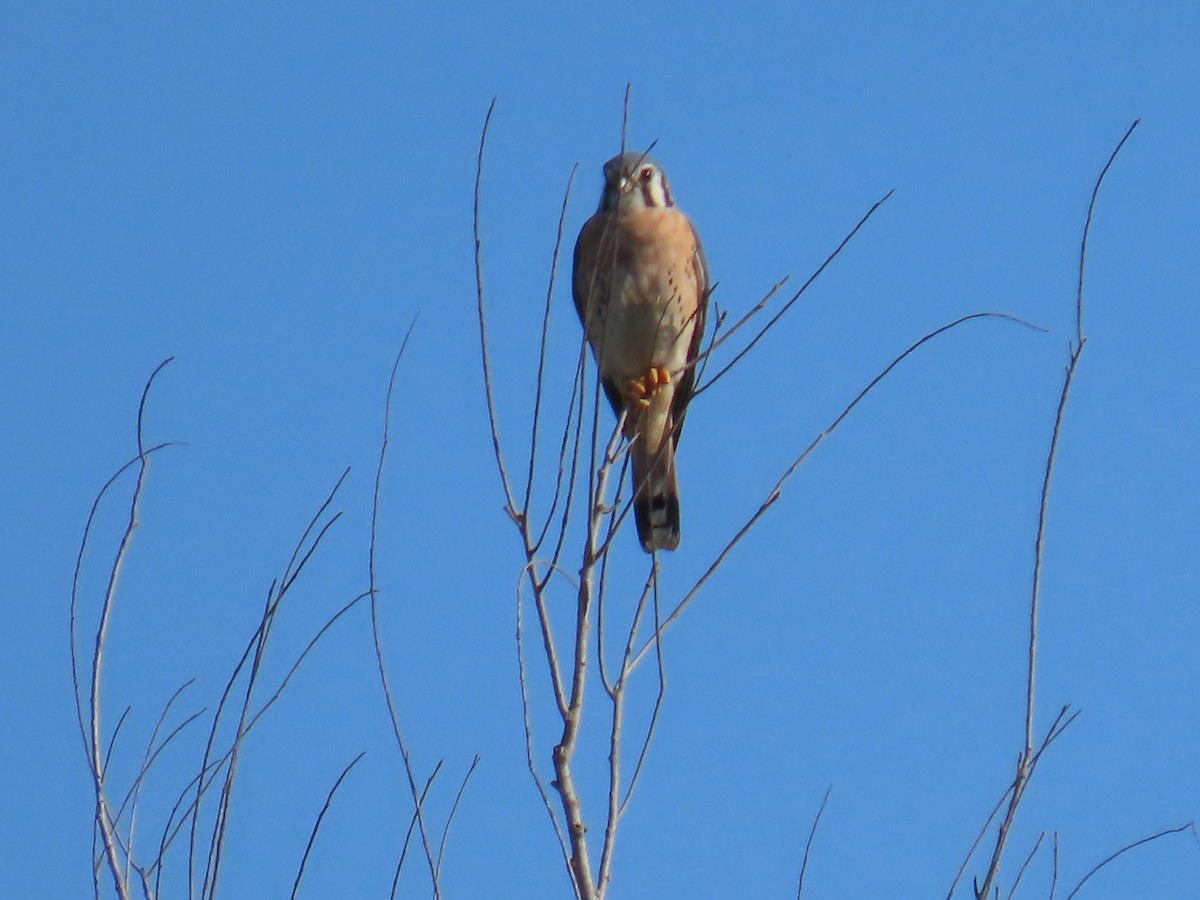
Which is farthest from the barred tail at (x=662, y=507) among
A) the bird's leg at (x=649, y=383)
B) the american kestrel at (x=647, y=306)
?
the bird's leg at (x=649, y=383)

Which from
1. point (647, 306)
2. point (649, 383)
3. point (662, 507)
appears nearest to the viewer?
point (649, 383)

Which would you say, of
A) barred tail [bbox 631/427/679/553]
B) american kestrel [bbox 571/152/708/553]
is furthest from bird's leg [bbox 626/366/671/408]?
barred tail [bbox 631/427/679/553]

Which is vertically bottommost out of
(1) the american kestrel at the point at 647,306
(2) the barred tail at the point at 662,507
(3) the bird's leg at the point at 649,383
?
(2) the barred tail at the point at 662,507

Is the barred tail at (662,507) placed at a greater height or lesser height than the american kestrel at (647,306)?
lesser

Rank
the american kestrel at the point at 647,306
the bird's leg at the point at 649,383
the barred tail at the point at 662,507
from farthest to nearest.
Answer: the barred tail at the point at 662,507 < the american kestrel at the point at 647,306 < the bird's leg at the point at 649,383

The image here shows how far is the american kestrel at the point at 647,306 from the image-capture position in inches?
189

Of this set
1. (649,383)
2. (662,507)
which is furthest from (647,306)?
(662,507)

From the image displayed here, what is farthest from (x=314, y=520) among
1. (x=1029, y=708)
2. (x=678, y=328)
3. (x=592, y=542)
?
(x=678, y=328)

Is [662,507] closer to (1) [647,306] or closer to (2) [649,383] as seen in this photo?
(2) [649,383]

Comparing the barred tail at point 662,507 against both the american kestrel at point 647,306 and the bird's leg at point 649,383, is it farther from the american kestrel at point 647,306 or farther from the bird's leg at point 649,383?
the bird's leg at point 649,383

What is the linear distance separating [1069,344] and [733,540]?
62 cm

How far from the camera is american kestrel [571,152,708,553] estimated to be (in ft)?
15.8

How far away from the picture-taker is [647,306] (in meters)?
4.83

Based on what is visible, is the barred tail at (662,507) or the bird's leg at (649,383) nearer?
the bird's leg at (649,383)
